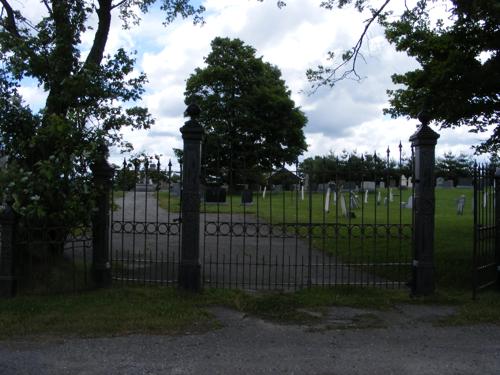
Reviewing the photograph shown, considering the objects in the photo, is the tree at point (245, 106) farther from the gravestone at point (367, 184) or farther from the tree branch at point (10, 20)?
the tree branch at point (10, 20)

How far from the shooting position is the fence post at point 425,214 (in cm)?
795

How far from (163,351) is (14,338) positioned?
1.80 m

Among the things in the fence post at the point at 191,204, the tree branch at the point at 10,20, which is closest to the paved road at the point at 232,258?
the fence post at the point at 191,204

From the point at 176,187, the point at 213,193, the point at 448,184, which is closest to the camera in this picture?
the point at 213,193

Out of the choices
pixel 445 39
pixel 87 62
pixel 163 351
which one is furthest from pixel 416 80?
pixel 163 351

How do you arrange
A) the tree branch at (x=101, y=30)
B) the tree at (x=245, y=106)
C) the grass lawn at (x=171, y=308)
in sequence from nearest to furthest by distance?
the grass lawn at (x=171, y=308) < the tree branch at (x=101, y=30) < the tree at (x=245, y=106)

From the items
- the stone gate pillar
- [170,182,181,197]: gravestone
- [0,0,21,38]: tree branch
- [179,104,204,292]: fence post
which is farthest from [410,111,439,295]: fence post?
[0,0,21,38]: tree branch

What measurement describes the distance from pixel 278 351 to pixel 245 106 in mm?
38724

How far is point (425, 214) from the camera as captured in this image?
795 centimetres

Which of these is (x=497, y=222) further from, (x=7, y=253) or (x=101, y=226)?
(x=7, y=253)

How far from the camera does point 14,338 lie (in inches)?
229

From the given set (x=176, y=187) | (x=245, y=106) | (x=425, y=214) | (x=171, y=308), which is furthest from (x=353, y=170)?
(x=245, y=106)

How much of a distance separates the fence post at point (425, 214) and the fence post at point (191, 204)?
11.2ft

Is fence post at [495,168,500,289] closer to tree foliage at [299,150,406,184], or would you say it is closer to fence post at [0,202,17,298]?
tree foliage at [299,150,406,184]
